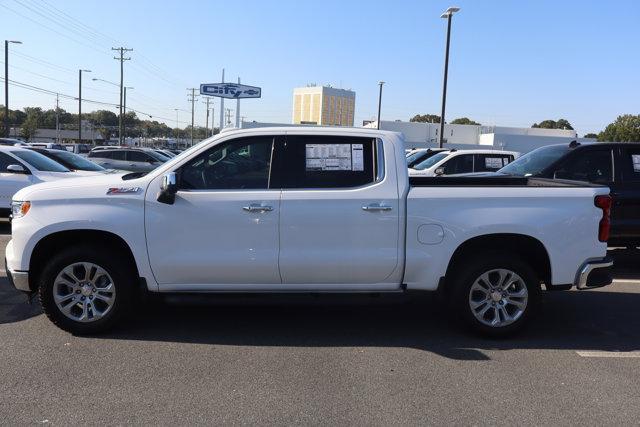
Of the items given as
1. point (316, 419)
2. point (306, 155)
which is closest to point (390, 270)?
point (306, 155)

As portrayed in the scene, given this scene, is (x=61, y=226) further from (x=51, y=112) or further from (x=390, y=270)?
(x=51, y=112)

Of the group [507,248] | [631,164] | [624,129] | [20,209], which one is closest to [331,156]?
[507,248]

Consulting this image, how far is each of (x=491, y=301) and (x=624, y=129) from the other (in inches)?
3213

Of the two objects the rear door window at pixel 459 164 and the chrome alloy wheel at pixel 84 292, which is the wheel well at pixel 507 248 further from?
the rear door window at pixel 459 164

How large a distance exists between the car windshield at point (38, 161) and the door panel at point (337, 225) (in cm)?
800

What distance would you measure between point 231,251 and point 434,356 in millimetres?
1981

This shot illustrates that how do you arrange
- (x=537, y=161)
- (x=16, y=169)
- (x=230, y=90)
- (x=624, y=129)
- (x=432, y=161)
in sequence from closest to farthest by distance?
1. (x=537, y=161)
2. (x=16, y=169)
3. (x=432, y=161)
4. (x=230, y=90)
5. (x=624, y=129)

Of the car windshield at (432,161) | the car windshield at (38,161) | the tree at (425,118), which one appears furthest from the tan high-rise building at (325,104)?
the car windshield at (38,161)

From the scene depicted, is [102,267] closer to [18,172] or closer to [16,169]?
[16,169]

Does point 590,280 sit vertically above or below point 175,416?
above

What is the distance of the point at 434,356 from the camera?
4.87 metres

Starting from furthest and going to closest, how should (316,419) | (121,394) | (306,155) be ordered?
(306,155) → (121,394) → (316,419)

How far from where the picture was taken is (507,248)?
537cm

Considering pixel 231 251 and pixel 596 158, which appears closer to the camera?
pixel 231 251
